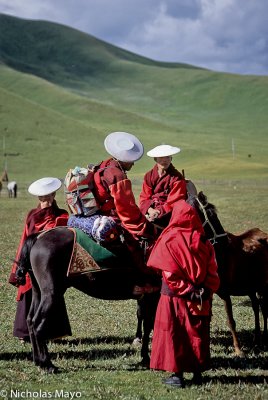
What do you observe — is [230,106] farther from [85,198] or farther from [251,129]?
[85,198]

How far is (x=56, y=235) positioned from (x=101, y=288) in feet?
3.16

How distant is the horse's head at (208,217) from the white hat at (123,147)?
111 centimetres

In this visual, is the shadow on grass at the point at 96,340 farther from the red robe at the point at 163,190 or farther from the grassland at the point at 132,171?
the red robe at the point at 163,190

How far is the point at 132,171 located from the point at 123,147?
7556 centimetres

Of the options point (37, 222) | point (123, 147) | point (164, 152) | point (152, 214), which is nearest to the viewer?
point (123, 147)

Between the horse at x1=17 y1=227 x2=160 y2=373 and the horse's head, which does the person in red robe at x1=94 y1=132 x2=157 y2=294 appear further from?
the horse's head

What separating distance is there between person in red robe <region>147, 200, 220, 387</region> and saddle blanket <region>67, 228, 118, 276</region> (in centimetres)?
112

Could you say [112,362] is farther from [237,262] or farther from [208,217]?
[237,262]

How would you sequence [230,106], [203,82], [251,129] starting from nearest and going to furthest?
1. [251,129]
2. [230,106]
3. [203,82]

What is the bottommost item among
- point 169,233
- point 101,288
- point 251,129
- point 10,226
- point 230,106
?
point 101,288

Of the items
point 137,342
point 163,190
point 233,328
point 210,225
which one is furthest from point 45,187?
point 233,328

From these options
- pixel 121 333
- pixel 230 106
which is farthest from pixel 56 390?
pixel 230 106

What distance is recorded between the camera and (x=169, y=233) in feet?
22.3

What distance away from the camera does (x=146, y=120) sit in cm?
13275
